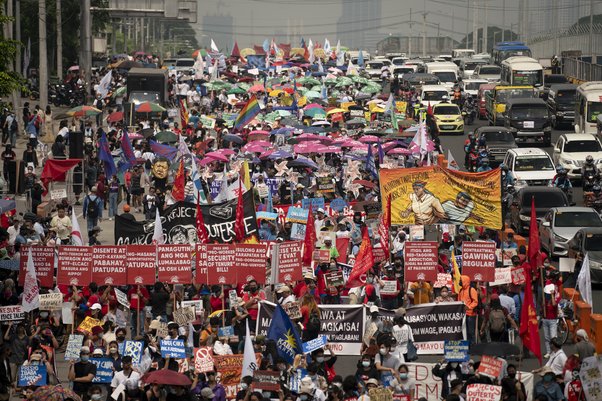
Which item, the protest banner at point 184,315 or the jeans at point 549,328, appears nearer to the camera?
the protest banner at point 184,315

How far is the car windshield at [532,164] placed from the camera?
41.9 meters

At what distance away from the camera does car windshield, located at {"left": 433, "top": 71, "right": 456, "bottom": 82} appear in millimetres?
77625

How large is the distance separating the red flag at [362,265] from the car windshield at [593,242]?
581 cm

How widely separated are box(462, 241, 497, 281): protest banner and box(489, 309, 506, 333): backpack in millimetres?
1851

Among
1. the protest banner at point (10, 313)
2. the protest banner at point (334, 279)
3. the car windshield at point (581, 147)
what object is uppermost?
the car windshield at point (581, 147)

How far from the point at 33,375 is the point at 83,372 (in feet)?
2.05

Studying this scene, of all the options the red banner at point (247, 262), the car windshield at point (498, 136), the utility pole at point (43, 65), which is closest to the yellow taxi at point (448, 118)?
the car windshield at point (498, 136)

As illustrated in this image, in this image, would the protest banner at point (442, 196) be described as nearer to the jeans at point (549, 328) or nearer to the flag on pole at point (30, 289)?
the jeans at point (549, 328)

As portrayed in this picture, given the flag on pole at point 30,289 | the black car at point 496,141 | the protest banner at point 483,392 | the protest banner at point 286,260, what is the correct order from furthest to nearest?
the black car at point 496,141 → the protest banner at point 286,260 → the flag on pole at point 30,289 → the protest banner at point 483,392

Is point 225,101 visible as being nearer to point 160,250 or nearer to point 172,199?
point 172,199

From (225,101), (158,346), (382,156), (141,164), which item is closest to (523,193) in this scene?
(382,156)

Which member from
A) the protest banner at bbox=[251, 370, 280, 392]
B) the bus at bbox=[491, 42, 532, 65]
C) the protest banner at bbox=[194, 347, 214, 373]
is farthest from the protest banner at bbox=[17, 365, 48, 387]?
the bus at bbox=[491, 42, 532, 65]

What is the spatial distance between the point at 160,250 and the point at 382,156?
55.2 ft

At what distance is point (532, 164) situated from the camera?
138 feet
